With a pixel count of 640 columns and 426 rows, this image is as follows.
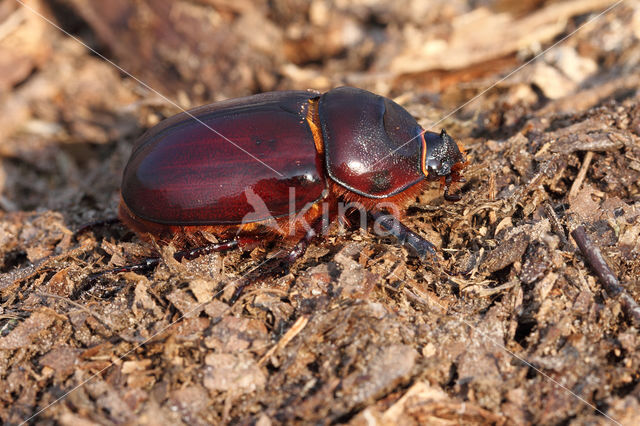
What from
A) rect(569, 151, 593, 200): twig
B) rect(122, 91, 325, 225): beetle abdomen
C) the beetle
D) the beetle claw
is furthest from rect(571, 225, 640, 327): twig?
rect(122, 91, 325, 225): beetle abdomen

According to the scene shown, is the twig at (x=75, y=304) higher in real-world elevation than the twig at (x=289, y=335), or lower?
lower

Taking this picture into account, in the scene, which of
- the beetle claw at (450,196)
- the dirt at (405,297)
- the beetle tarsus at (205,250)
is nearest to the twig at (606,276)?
the dirt at (405,297)

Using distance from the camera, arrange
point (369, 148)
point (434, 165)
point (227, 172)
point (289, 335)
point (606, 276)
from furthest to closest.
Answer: point (434, 165)
point (369, 148)
point (227, 172)
point (606, 276)
point (289, 335)

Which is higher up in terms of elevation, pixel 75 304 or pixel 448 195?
pixel 448 195

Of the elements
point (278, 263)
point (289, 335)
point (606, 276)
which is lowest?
point (289, 335)

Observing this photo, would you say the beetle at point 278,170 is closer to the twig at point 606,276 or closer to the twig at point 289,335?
the twig at point 289,335

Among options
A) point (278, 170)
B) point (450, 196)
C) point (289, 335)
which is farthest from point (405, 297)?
point (278, 170)

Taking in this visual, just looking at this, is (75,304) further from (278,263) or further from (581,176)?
(581,176)
